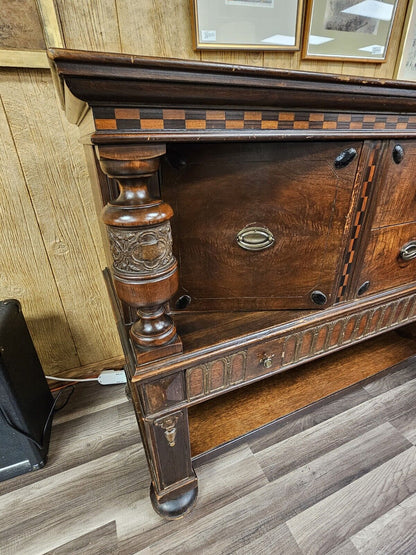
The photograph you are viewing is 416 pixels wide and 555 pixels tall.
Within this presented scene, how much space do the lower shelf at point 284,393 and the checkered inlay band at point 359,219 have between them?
40 cm

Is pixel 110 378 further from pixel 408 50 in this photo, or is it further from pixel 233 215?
pixel 408 50

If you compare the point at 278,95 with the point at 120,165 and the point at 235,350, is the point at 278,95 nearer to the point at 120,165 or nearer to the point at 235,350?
the point at 120,165

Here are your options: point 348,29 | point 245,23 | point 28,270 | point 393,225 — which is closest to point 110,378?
point 28,270

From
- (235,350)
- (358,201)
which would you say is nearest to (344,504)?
(235,350)

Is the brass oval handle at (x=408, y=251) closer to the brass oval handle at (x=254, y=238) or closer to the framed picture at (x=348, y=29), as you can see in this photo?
the brass oval handle at (x=254, y=238)

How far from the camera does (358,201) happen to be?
68 cm

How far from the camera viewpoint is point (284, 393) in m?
1.01

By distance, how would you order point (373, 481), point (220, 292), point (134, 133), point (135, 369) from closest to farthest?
point (134, 133)
point (135, 369)
point (220, 292)
point (373, 481)

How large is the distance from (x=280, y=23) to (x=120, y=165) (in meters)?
0.85

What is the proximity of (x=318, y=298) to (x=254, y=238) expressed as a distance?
0.26m

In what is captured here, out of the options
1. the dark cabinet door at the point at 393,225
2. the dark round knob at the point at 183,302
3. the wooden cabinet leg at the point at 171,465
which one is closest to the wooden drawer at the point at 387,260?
the dark cabinet door at the point at 393,225

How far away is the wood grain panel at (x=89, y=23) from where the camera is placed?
0.76 m

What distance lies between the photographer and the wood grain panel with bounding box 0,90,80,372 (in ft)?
2.91

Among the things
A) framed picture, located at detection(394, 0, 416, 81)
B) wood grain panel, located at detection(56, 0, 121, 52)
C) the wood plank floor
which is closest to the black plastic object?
the wood plank floor
